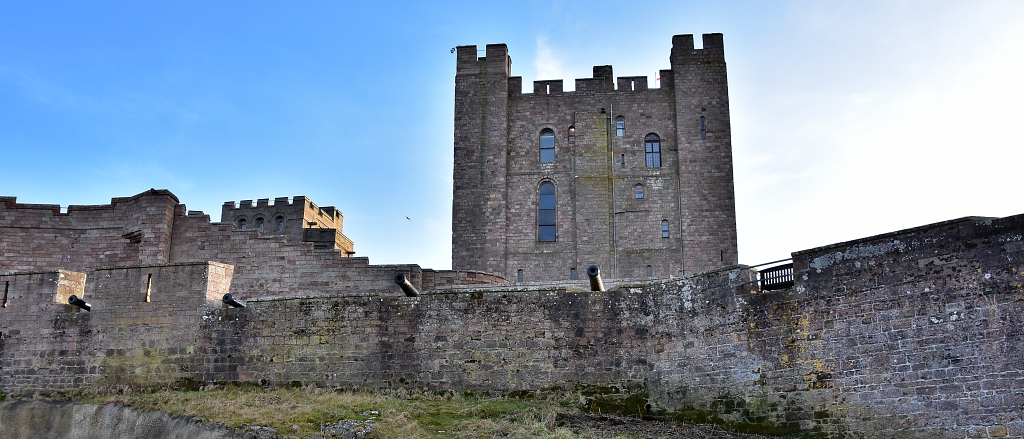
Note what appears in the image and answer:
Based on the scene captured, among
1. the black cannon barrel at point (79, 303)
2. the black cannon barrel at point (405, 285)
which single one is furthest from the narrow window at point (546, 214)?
the black cannon barrel at point (79, 303)

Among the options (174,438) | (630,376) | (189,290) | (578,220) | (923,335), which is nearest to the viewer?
(923,335)

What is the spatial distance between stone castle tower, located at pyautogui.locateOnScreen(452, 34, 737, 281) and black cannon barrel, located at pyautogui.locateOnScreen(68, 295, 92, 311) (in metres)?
14.6

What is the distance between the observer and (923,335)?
53.8 ft

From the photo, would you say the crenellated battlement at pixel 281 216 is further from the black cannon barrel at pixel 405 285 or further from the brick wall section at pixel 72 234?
the black cannon barrel at pixel 405 285

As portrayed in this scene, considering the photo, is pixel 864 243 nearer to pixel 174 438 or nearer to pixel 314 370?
pixel 314 370

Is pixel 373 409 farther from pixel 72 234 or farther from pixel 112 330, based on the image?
pixel 72 234

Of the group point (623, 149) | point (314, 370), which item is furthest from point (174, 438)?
point (623, 149)

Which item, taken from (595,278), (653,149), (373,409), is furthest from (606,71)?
(373,409)

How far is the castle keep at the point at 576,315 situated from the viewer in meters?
16.3

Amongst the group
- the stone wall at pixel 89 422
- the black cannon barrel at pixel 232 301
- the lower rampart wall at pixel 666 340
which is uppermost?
the black cannon barrel at pixel 232 301

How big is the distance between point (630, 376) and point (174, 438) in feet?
30.0

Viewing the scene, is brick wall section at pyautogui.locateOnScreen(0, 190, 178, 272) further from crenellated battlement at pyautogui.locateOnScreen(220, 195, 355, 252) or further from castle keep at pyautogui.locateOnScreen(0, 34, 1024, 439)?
crenellated battlement at pyautogui.locateOnScreen(220, 195, 355, 252)

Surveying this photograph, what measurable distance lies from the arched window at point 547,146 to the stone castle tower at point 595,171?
0.13ft

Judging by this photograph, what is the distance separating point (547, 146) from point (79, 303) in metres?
18.9
